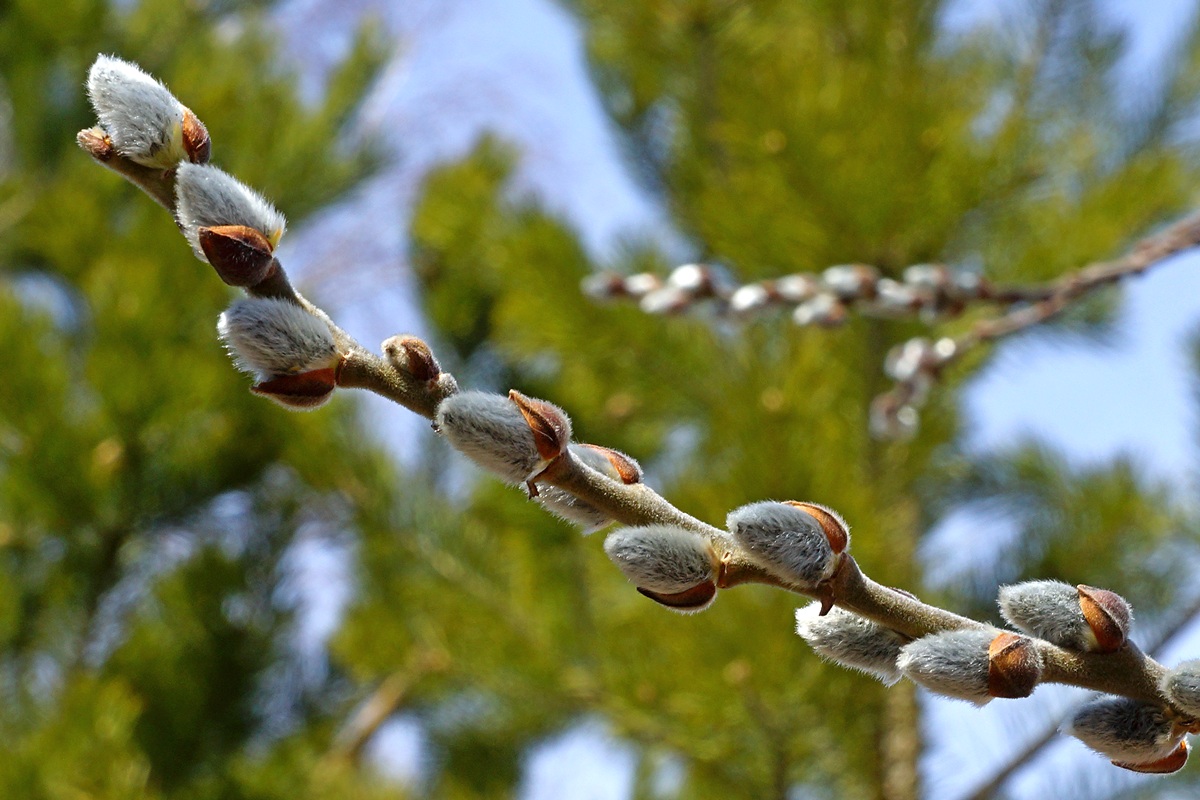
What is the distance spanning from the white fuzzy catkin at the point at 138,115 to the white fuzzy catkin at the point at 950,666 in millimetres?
218

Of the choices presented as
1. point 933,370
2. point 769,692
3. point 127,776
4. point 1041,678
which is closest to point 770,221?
point 769,692

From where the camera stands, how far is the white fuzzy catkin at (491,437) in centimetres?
26

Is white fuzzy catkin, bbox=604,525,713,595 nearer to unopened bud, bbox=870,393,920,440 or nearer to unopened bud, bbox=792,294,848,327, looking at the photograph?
unopened bud, bbox=792,294,848,327

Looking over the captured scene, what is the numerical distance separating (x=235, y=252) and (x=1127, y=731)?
26 centimetres

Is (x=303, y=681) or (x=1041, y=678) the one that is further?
(x=303, y=681)

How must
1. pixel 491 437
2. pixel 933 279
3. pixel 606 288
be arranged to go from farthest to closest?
pixel 606 288 < pixel 933 279 < pixel 491 437

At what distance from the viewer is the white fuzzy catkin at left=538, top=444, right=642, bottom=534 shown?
0.29m

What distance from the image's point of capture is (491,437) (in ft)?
0.87

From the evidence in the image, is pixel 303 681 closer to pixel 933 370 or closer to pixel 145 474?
pixel 145 474

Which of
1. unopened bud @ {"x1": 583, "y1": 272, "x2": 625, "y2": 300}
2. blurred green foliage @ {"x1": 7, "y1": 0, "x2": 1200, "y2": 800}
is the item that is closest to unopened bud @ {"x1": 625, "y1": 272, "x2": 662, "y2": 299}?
unopened bud @ {"x1": 583, "y1": 272, "x2": 625, "y2": 300}

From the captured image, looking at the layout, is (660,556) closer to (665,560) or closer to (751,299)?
(665,560)

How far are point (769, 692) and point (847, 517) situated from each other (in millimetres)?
241

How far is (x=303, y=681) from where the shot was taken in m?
2.43

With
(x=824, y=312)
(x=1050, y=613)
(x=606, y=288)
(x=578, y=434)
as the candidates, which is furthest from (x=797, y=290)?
(x=578, y=434)
